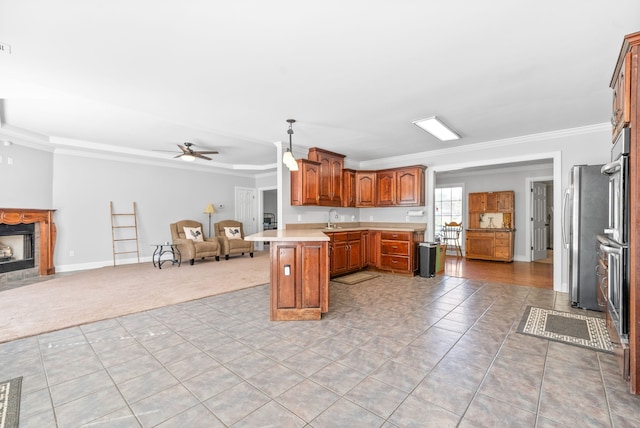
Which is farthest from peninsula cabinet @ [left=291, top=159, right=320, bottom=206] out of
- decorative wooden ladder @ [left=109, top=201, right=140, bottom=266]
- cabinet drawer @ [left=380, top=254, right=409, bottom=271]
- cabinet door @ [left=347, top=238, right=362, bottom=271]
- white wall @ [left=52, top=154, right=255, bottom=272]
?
decorative wooden ladder @ [left=109, top=201, right=140, bottom=266]

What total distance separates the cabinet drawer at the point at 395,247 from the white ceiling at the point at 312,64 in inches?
80.7

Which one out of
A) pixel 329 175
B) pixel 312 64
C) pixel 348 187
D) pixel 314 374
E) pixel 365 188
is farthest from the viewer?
pixel 365 188

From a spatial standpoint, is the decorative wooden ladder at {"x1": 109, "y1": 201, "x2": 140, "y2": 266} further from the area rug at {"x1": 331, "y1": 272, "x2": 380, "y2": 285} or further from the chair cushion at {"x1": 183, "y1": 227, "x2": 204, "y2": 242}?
the area rug at {"x1": 331, "y1": 272, "x2": 380, "y2": 285}

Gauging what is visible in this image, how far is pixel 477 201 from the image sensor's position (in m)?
7.83

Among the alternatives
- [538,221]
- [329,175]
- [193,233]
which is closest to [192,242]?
[193,233]

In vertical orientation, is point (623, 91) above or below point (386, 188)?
above

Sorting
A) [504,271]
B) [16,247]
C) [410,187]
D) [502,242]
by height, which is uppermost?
[410,187]

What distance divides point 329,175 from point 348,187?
59 cm

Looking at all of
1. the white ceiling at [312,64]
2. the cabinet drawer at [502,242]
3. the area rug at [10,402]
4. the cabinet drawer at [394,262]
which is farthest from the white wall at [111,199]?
the cabinet drawer at [502,242]

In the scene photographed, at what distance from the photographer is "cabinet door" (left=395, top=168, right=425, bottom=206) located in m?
5.73

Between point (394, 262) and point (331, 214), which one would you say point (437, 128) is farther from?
point (331, 214)

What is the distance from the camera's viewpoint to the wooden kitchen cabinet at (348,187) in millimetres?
6046

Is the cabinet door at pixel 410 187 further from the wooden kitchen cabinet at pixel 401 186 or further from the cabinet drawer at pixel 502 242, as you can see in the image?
the cabinet drawer at pixel 502 242

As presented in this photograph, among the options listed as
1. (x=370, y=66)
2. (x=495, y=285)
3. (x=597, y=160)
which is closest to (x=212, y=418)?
(x=370, y=66)
